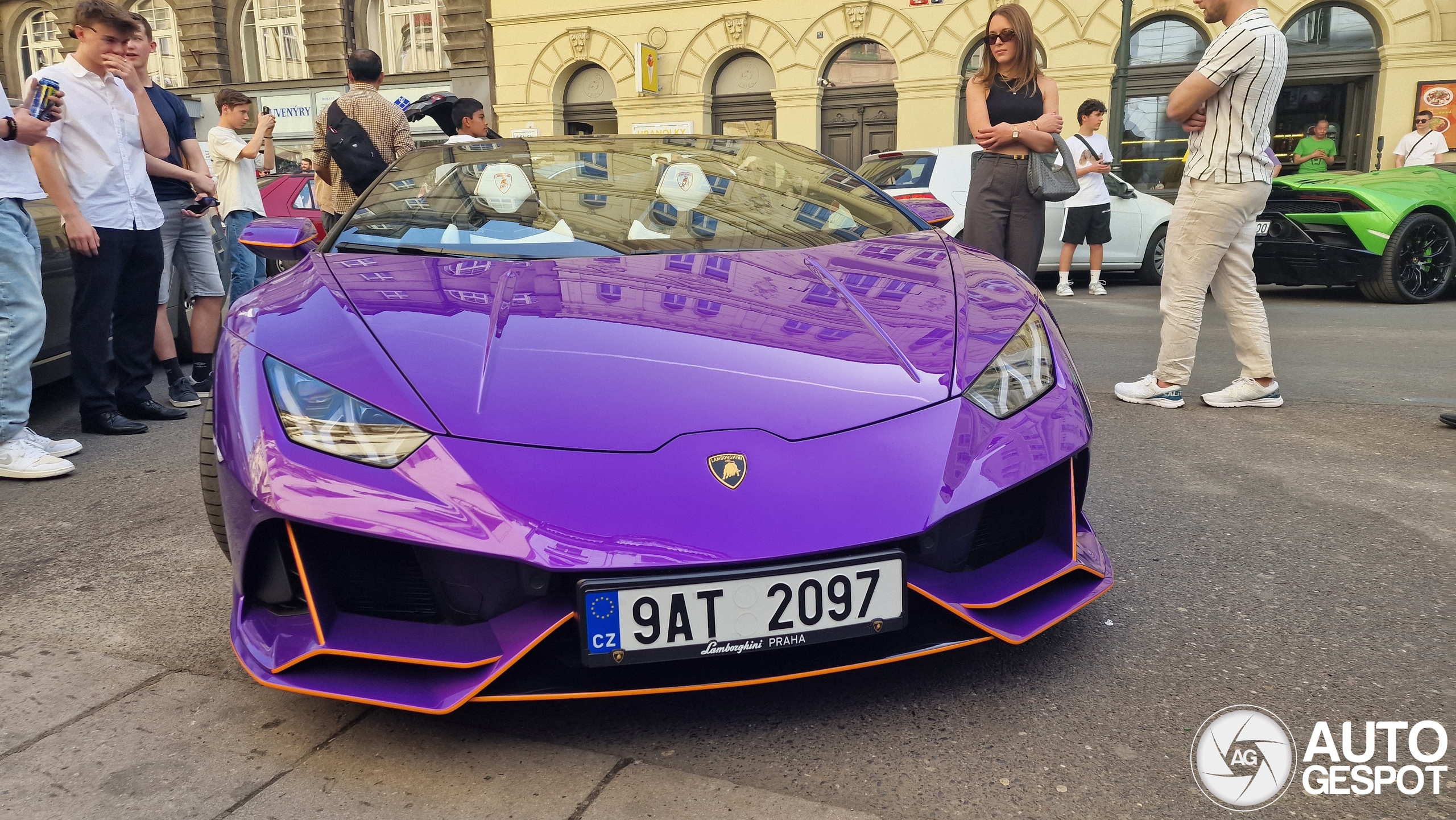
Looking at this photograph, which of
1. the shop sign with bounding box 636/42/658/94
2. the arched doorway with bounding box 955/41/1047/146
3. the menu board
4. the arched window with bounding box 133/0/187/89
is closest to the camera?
the menu board

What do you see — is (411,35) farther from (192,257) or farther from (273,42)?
(192,257)

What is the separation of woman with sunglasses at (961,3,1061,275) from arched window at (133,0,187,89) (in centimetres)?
2317

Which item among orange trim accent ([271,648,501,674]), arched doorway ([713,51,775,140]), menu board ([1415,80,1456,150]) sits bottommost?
orange trim accent ([271,648,501,674])

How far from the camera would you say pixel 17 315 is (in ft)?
12.2

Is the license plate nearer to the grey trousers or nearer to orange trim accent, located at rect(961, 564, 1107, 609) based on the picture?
orange trim accent, located at rect(961, 564, 1107, 609)

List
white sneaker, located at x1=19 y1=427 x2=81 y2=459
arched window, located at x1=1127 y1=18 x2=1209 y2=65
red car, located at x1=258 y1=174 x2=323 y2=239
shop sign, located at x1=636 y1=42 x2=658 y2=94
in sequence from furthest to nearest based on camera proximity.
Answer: shop sign, located at x1=636 y1=42 x2=658 y2=94 → arched window, located at x1=1127 y1=18 x2=1209 y2=65 → red car, located at x1=258 y1=174 x2=323 y2=239 → white sneaker, located at x1=19 y1=427 x2=81 y2=459

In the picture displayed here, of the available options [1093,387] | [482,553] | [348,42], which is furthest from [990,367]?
[348,42]

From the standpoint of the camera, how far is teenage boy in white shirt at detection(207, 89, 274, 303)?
5695mm

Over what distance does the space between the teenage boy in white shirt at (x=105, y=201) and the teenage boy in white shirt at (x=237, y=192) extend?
1.04 metres

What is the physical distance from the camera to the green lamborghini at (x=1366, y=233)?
7.55 m

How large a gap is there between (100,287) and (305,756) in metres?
3.20

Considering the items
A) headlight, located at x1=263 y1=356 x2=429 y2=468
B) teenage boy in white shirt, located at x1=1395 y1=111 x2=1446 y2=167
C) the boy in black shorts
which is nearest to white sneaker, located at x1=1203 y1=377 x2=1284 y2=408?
headlight, located at x1=263 y1=356 x2=429 y2=468

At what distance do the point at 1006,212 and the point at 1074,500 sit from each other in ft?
9.14

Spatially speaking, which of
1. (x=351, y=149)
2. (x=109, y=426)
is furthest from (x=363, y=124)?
(x=109, y=426)
